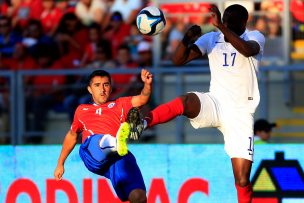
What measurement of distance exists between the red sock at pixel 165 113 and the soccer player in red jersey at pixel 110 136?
18 cm

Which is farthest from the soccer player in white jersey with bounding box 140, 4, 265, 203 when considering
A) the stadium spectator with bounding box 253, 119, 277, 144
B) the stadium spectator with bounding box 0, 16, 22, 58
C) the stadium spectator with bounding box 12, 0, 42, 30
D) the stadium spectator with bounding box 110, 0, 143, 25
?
the stadium spectator with bounding box 12, 0, 42, 30

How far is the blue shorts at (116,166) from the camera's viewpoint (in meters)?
10.6

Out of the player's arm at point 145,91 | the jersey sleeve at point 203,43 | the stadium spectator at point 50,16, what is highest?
the stadium spectator at point 50,16

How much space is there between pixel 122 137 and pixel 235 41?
60.7 inches

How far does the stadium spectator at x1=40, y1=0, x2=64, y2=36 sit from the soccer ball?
6.54 m

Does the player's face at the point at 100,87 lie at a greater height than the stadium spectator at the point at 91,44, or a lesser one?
lesser

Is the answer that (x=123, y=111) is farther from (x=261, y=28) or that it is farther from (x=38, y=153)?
(x=261, y=28)

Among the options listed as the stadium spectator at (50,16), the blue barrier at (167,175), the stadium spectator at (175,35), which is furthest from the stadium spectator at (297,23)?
the stadium spectator at (50,16)

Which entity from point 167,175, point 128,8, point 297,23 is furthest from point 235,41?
point 128,8

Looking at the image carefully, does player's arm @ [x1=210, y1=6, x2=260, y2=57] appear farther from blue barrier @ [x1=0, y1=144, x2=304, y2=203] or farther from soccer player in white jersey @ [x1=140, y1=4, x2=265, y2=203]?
blue barrier @ [x1=0, y1=144, x2=304, y2=203]

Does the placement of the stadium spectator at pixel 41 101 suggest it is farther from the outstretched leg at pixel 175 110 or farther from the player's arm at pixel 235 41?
the player's arm at pixel 235 41

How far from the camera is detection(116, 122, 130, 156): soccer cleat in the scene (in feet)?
33.8

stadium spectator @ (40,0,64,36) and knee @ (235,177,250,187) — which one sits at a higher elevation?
stadium spectator @ (40,0,64,36)

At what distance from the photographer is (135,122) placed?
10344mm
